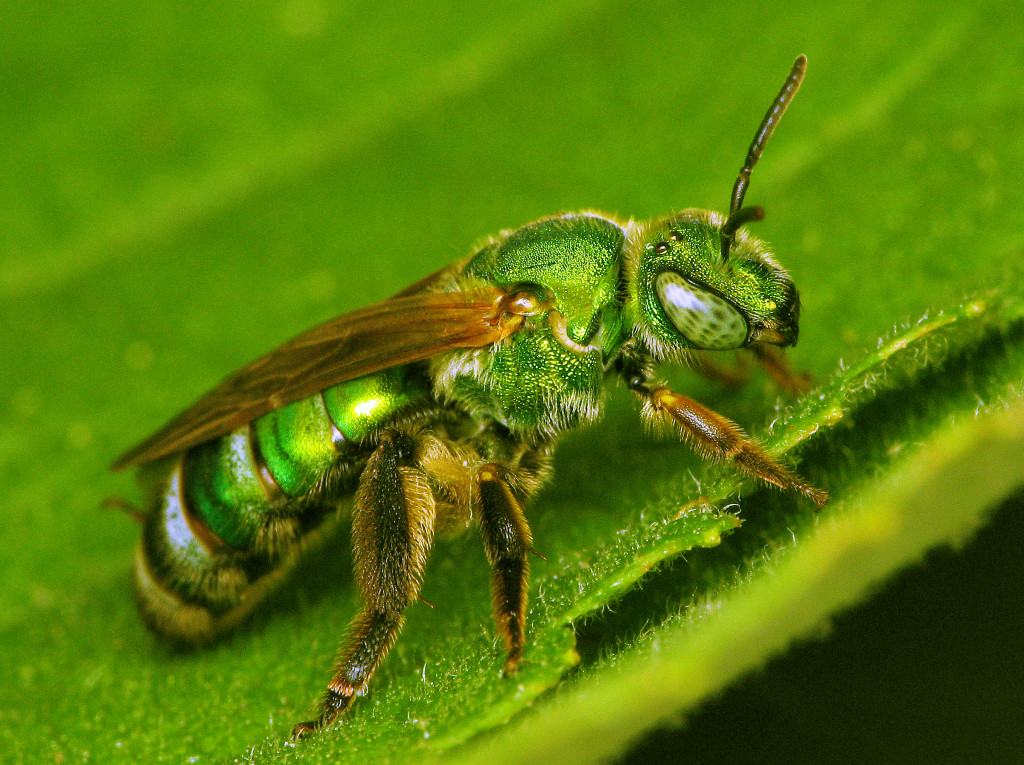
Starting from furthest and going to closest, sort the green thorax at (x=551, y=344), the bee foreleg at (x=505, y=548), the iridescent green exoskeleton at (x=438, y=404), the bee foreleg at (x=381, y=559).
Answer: the green thorax at (x=551, y=344) < the iridescent green exoskeleton at (x=438, y=404) < the bee foreleg at (x=381, y=559) < the bee foreleg at (x=505, y=548)

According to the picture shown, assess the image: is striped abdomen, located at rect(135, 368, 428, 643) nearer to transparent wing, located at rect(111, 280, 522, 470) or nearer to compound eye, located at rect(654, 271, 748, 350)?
transparent wing, located at rect(111, 280, 522, 470)

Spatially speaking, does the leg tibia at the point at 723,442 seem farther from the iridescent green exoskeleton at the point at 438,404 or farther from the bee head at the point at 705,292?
the bee head at the point at 705,292

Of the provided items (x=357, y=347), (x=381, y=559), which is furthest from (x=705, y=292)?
(x=381, y=559)

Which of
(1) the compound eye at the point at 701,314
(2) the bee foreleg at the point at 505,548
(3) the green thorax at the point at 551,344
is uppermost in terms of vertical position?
(3) the green thorax at the point at 551,344

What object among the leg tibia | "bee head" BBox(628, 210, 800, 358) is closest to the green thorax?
"bee head" BBox(628, 210, 800, 358)

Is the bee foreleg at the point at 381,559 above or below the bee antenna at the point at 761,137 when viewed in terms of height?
below

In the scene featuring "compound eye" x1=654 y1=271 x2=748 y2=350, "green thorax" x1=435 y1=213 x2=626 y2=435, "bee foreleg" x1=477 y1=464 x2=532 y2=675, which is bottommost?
"bee foreleg" x1=477 y1=464 x2=532 y2=675

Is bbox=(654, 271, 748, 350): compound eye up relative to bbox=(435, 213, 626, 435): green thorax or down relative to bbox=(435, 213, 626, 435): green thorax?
down

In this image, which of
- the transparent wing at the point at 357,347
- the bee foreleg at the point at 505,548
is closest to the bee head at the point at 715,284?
the transparent wing at the point at 357,347
